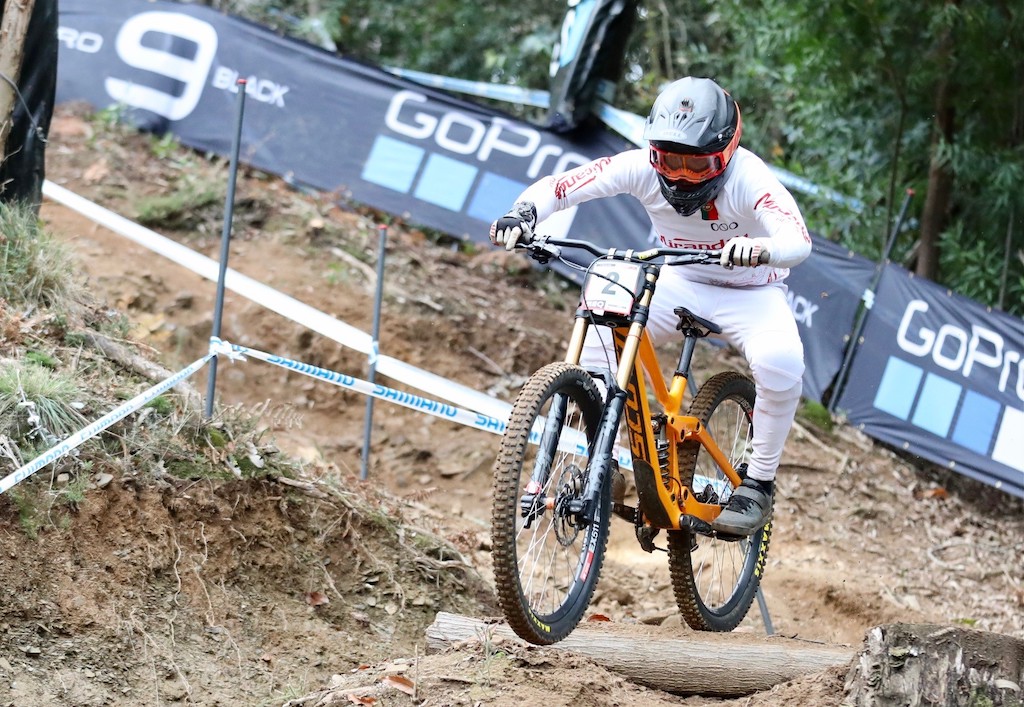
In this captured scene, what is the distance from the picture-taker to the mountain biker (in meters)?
4.38

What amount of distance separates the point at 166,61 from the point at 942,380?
7461 millimetres

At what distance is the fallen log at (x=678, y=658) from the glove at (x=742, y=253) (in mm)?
1550

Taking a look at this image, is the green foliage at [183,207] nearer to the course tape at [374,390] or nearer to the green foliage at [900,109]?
the course tape at [374,390]

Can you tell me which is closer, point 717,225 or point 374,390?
point 717,225

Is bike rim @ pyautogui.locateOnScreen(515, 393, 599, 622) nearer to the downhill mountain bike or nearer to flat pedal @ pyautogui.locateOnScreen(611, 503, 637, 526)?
the downhill mountain bike

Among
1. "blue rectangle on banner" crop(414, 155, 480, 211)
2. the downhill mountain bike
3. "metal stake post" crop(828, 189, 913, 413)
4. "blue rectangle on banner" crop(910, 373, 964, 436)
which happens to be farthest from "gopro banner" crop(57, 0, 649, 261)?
the downhill mountain bike

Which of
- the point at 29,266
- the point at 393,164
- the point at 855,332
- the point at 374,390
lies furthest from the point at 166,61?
the point at 855,332

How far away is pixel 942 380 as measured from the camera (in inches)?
356

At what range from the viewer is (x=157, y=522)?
461cm

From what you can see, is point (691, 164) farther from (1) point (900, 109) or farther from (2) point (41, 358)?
(1) point (900, 109)

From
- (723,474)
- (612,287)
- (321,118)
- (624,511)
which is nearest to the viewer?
(612,287)

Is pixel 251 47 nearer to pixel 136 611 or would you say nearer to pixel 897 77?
pixel 897 77

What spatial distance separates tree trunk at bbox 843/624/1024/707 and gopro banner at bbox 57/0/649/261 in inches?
248

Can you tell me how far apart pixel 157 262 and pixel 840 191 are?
6.61 meters
